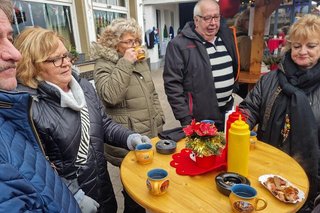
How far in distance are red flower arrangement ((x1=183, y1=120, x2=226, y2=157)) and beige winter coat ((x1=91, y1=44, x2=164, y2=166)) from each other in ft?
2.40

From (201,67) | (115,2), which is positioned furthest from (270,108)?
(115,2)

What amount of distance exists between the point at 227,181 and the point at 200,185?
0.13 m

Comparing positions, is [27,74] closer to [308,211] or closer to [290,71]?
[290,71]

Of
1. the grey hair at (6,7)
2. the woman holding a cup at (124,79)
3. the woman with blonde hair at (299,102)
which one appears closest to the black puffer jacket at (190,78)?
the woman holding a cup at (124,79)

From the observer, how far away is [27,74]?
116 centimetres

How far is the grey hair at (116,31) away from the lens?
6.06 ft

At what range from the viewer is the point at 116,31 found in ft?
6.09

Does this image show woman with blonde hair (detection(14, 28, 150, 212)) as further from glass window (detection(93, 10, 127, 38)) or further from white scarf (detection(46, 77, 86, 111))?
glass window (detection(93, 10, 127, 38))

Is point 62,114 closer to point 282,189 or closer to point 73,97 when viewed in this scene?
point 73,97

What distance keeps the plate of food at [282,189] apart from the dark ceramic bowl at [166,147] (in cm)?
51

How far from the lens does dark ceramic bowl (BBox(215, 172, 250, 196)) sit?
1.05 meters

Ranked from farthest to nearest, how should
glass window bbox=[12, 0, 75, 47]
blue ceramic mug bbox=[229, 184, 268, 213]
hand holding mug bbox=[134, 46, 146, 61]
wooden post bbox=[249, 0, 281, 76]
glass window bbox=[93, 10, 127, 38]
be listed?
glass window bbox=[93, 10, 127, 38] < glass window bbox=[12, 0, 75, 47] < wooden post bbox=[249, 0, 281, 76] < hand holding mug bbox=[134, 46, 146, 61] < blue ceramic mug bbox=[229, 184, 268, 213]

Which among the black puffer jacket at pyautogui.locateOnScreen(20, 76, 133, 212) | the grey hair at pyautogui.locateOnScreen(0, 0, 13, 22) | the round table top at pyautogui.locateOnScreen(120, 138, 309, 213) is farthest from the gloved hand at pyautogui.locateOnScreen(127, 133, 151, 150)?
the grey hair at pyautogui.locateOnScreen(0, 0, 13, 22)

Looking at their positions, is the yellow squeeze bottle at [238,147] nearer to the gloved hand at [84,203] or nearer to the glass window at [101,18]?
the gloved hand at [84,203]
